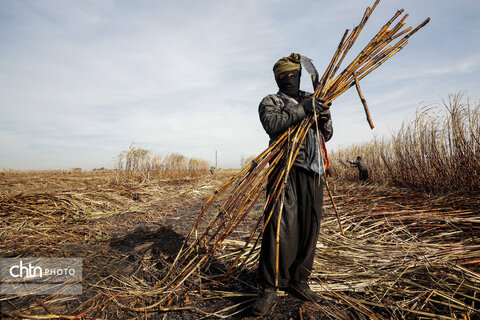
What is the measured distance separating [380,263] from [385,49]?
1.69m

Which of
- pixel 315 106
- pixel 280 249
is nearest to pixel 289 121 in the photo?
pixel 315 106

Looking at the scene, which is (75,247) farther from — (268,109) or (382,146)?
(382,146)

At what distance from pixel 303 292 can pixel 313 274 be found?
1.04ft

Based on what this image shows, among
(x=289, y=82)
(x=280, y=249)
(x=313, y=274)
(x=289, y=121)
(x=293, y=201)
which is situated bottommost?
(x=313, y=274)

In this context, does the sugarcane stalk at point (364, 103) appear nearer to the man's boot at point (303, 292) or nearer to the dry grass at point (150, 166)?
the man's boot at point (303, 292)

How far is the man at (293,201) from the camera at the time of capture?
4.96 ft

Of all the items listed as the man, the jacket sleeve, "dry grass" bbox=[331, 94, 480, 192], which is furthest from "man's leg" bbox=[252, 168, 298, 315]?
"dry grass" bbox=[331, 94, 480, 192]

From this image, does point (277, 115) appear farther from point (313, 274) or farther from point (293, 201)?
point (313, 274)

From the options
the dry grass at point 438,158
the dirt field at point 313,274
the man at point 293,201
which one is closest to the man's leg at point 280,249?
the man at point 293,201

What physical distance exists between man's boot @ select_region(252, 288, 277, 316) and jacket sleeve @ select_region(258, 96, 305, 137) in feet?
3.61

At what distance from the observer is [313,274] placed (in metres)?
1.85

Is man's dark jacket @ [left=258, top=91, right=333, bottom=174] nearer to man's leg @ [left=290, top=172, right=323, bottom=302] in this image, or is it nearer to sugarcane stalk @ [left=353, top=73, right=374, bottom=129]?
man's leg @ [left=290, top=172, right=323, bottom=302]

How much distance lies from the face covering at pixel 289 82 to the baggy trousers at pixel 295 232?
593mm

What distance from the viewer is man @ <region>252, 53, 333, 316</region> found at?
1511 millimetres
